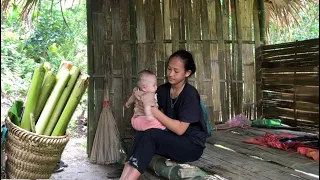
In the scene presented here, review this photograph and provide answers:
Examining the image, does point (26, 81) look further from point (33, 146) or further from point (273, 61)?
point (33, 146)

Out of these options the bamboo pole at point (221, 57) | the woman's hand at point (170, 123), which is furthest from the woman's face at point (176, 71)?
the bamboo pole at point (221, 57)

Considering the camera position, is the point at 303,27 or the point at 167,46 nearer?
the point at 167,46

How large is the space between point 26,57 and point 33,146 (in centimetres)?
546

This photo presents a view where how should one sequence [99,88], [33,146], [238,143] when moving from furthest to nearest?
[99,88]
[238,143]
[33,146]

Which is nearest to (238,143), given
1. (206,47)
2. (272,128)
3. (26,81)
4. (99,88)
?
(272,128)

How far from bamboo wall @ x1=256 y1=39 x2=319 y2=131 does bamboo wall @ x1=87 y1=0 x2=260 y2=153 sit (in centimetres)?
22

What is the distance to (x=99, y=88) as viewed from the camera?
397 cm

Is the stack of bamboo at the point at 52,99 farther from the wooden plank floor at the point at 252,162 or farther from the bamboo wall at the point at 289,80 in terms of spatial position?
the bamboo wall at the point at 289,80

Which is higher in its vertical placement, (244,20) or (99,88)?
(244,20)

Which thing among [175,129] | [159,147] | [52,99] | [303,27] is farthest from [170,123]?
[303,27]

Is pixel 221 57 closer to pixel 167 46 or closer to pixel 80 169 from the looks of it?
pixel 167 46

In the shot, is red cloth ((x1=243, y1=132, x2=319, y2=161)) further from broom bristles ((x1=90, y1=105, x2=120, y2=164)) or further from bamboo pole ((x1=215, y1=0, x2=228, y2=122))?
broom bristles ((x1=90, y1=105, x2=120, y2=164))

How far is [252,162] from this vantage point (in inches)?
103

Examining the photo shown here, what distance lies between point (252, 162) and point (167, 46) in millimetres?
1946
